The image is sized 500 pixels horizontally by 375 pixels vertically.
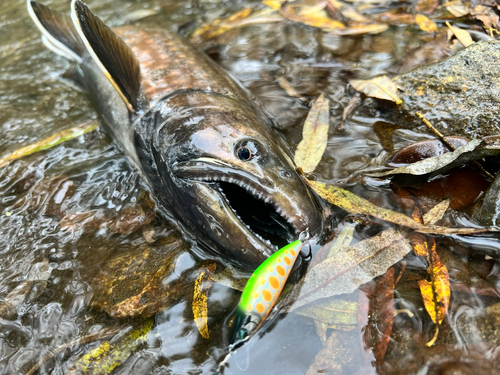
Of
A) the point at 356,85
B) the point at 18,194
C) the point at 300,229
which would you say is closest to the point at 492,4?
the point at 356,85

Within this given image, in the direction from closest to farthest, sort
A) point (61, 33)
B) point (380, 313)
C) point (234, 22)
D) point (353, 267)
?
point (380, 313), point (353, 267), point (61, 33), point (234, 22)

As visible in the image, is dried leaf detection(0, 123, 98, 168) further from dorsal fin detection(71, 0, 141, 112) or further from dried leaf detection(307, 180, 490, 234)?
dried leaf detection(307, 180, 490, 234)

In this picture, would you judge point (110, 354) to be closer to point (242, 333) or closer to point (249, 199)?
point (242, 333)

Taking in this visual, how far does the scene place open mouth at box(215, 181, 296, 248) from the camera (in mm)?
2260

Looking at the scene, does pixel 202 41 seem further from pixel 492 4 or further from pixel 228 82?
pixel 492 4

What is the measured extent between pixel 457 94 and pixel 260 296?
2.29 m

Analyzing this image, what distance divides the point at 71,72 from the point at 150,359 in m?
3.47

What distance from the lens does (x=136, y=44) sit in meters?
3.64

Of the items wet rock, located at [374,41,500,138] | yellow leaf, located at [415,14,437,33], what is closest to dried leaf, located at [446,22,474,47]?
yellow leaf, located at [415,14,437,33]

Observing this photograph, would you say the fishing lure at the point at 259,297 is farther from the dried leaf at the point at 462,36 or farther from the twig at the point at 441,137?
the dried leaf at the point at 462,36

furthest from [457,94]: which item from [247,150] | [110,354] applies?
[110,354]

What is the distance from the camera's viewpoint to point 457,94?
2918 millimetres

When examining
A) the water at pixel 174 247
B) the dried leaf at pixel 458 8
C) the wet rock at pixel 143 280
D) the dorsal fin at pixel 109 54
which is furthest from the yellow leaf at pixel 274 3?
the wet rock at pixel 143 280

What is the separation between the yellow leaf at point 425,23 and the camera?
13.5ft
